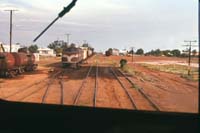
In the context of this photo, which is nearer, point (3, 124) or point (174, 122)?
point (174, 122)

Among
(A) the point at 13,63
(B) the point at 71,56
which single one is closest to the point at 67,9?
(A) the point at 13,63

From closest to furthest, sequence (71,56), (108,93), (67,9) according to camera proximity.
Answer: (67,9) < (108,93) < (71,56)

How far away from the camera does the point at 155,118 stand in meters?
2.30

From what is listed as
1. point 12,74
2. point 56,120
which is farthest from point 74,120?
point 12,74

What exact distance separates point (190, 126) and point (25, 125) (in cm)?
114

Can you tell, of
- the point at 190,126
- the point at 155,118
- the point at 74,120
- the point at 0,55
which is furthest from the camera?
the point at 0,55

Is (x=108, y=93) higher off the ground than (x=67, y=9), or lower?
lower

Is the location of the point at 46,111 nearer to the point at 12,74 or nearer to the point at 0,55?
the point at 0,55

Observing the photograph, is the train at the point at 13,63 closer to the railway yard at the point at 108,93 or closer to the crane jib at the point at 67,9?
the railway yard at the point at 108,93

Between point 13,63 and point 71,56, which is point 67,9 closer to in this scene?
point 13,63

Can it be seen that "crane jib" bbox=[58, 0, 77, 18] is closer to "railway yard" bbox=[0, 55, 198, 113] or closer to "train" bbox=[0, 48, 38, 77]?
"railway yard" bbox=[0, 55, 198, 113]

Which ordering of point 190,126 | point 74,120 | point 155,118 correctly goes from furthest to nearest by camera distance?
point 74,120, point 155,118, point 190,126

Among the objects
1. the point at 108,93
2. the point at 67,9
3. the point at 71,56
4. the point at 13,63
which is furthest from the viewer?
the point at 71,56

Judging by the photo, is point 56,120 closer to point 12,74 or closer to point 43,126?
point 43,126
